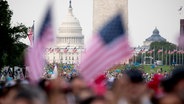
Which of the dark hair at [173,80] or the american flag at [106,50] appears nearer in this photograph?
the dark hair at [173,80]

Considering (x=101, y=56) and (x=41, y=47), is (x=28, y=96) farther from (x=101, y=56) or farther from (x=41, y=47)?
(x=41, y=47)

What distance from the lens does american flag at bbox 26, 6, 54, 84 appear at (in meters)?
13.4

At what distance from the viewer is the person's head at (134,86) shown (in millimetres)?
9945

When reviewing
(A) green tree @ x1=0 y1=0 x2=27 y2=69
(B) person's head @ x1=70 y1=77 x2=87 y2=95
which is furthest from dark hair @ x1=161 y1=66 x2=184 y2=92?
(A) green tree @ x1=0 y1=0 x2=27 y2=69

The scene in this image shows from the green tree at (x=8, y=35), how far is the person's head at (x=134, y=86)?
63.7m

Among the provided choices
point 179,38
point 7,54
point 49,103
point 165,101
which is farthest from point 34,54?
point 7,54

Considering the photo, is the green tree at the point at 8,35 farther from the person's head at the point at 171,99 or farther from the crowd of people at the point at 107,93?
the person's head at the point at 171,99

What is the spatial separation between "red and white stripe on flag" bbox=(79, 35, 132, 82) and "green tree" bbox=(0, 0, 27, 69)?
61389 mm

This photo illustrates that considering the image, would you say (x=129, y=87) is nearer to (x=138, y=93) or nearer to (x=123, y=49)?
(x=138, y=93)

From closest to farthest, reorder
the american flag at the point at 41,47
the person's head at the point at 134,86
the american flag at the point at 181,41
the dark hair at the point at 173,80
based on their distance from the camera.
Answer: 1. the dark hair at the point at 173,80
2. the person's head at the point at 134,86
3. the american flag at the point at 41,47
4. the american flag at the point at 181,41

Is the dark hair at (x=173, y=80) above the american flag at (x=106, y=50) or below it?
below

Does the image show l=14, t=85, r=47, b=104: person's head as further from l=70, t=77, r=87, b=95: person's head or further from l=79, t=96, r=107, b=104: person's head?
l=70, t=77, r=87, b=95: person's head

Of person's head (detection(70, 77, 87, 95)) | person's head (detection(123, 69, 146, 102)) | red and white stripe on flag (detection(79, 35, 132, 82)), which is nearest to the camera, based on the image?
person's head (detection(123, 69, 146, 102))

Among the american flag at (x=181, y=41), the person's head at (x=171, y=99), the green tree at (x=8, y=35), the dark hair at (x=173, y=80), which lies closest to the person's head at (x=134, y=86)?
the dark hair at (x=173, y=80)
